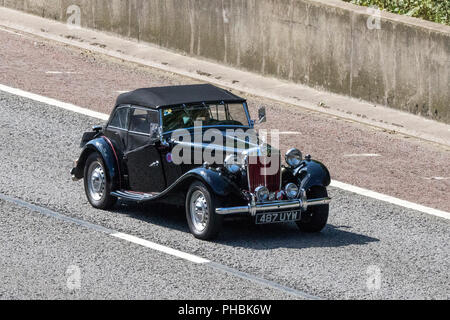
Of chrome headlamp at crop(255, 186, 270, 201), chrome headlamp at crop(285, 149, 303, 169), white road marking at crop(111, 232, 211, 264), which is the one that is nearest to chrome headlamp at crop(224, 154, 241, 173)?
chrome headlamp at crop(255, 186, 270, 201)

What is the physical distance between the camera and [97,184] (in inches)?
533

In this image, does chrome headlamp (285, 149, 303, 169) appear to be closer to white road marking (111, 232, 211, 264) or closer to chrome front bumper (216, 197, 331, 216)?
chrome front bumper (216, 197, 331, 216)

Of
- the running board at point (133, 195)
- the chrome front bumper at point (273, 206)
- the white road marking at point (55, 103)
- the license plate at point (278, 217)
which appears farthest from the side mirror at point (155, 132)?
the white road marking at point (55, 103)

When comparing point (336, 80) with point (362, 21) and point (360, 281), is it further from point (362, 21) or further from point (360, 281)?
point (360, 281)

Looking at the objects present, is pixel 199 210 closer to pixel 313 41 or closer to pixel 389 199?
pixel 389 199

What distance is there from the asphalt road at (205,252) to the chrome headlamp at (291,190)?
538mm

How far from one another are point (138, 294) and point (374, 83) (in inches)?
354

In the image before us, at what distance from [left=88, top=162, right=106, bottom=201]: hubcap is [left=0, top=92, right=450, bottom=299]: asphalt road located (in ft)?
0.65

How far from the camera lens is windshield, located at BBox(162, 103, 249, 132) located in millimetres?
12916

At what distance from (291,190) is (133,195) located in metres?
2.05

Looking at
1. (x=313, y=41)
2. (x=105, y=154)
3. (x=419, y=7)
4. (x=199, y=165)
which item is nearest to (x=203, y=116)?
(x=199, y=165)

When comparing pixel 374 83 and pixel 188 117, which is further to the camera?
pixel 374 83

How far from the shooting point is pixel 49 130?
656 inches
